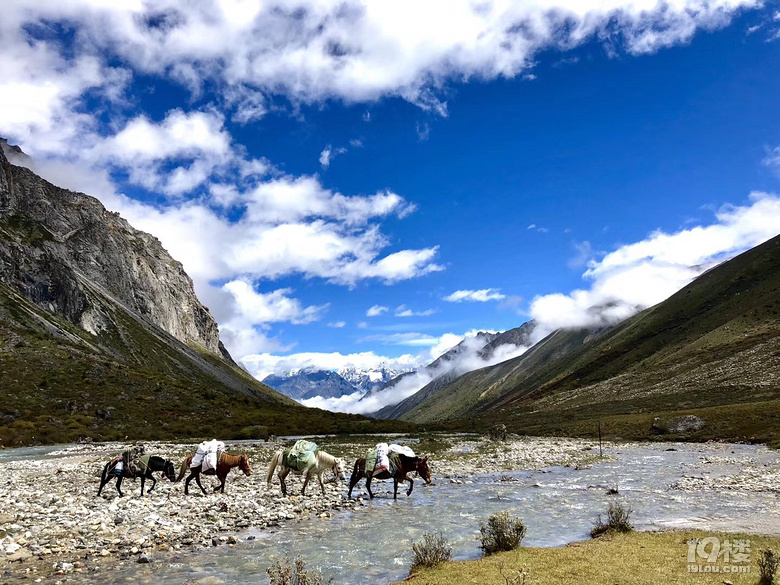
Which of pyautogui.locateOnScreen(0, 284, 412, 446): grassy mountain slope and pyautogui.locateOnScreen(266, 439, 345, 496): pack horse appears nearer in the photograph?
pyautogui.locateOnScreen(266, 439, 345, 496): pack horse

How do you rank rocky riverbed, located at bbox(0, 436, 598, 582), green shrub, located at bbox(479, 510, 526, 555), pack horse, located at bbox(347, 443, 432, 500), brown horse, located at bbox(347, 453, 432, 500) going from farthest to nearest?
1. brown horse, located at bbox(347, 453, 432, 500)
2. pack horse, located at bbox(347, 443, 432, 500)
3. green shrub, located at bbox(479, 510, 526, 555)
4. rocky riverbed, located at bbox(0, 436, 598, 582)

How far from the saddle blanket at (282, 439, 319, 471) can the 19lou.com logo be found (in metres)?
16.6

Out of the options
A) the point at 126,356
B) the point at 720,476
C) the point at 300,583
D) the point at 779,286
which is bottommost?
Answer: the point at 720,476

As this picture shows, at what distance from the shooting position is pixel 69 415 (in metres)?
74.0

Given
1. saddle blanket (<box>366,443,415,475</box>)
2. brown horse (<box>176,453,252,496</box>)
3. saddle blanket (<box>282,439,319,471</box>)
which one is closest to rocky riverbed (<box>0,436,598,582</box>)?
brown horse (<box>176,453,252,496</box>)

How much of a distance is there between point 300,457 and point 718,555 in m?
17.8

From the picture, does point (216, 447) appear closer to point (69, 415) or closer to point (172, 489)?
point (172, 489)

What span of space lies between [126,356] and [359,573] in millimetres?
162778

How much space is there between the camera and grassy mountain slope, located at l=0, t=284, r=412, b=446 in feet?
230

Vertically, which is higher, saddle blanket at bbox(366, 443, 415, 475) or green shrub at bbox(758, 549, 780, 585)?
A: saddle blanket at bbox(366, 443, 415, 475)

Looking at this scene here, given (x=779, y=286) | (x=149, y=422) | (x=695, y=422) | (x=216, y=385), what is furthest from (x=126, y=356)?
(x=779, y=286)

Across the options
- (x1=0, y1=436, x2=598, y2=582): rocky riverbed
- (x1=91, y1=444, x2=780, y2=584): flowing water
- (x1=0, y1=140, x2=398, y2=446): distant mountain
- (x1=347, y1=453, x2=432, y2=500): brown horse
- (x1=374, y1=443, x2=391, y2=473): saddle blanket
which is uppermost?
(x1=0, y1=140, x2=398, y2=446): distant mountain

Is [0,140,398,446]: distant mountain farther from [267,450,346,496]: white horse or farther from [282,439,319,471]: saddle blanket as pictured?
[282,439,319,471]: saddle blanket

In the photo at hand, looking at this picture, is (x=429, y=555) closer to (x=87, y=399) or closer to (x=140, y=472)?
(x=140, y=472)
